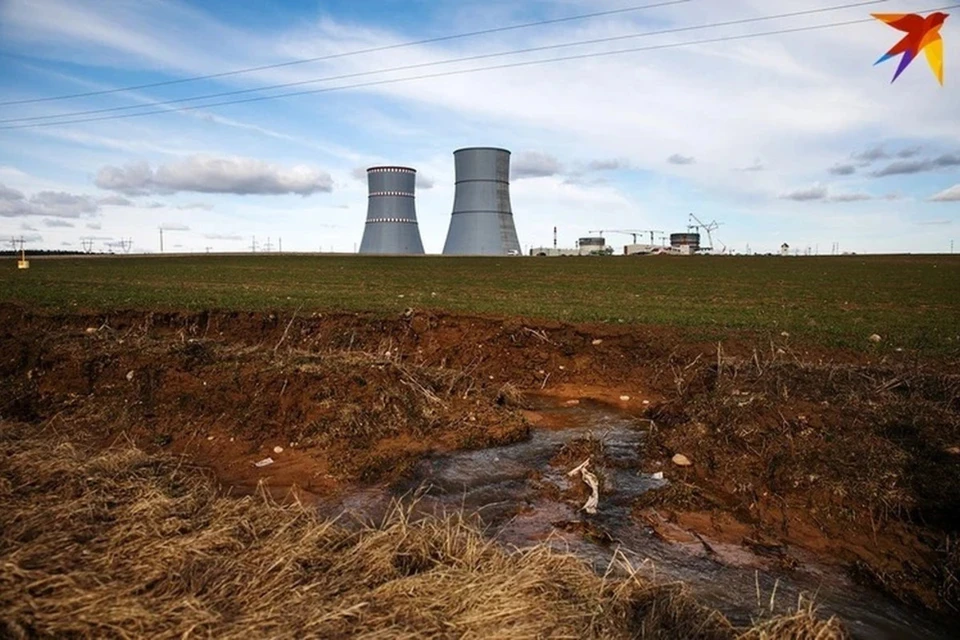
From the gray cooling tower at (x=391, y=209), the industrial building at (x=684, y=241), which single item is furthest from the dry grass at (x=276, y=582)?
the industrial building at (x=684, y=241)

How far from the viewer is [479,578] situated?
3.75 m

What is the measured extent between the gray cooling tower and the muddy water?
5290 cm

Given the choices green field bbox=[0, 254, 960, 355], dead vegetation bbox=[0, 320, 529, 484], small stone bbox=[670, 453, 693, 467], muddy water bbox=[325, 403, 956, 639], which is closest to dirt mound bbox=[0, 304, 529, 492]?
dead vegetation bbox=[0, 320, 529, 484]

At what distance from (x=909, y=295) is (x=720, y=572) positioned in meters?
23.4

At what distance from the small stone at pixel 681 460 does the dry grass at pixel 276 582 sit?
278 centimetres

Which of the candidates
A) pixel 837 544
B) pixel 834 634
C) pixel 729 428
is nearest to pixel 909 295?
pixel 729 428

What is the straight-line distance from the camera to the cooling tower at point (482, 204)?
53250 mm

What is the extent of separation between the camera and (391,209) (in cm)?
5922

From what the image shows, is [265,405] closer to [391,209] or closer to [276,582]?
[276,582]

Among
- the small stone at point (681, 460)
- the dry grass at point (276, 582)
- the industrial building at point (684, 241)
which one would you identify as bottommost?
the small stone at point (681, 460)

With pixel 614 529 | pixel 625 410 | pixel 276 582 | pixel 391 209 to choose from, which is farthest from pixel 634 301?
pixel 391 209

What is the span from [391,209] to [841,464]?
55298mm

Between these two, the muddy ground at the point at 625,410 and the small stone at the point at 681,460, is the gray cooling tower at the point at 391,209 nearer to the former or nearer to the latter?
the muddy ground at the point at 625,410

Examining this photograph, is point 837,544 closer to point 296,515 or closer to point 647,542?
point 647,542
